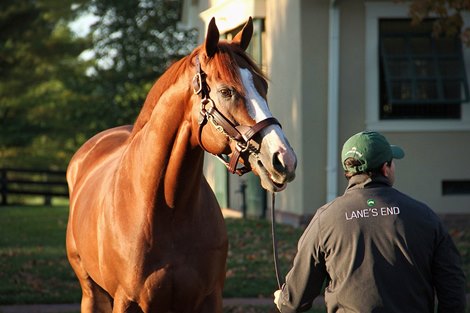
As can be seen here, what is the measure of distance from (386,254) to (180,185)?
1565 mm

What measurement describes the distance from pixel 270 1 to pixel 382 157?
12717mm

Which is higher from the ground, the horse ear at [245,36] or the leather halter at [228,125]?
the horse ear at [245,36]

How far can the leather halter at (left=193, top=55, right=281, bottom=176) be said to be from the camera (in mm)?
4734

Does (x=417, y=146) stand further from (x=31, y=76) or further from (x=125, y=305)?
(x=31, y=76)

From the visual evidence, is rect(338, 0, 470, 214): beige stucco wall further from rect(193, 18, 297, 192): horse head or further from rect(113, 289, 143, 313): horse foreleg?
rect(193, 18, 297, 192): horse head

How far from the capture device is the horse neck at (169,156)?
5.34 m

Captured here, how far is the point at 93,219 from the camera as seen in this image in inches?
245

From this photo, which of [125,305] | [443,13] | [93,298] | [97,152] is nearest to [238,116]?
[125,305]

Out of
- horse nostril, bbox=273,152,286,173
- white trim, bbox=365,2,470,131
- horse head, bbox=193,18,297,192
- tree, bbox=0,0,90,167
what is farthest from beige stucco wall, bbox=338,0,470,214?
tree, bbox=0,0,90,167

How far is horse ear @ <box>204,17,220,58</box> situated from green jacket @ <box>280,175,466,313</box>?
4.09 ft

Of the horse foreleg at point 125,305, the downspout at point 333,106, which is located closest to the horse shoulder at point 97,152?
the horse foreleg at point 125,305

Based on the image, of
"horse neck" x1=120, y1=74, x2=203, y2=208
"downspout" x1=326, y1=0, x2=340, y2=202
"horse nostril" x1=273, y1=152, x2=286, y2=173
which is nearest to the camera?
"horse nostril" x1=273, y1=152, x2=286, y2=173

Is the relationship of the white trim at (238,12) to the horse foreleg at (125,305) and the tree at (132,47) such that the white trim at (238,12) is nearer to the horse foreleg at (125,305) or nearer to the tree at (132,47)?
the horse foreleg at (125,305)

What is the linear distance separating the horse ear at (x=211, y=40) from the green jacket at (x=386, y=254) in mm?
1246
